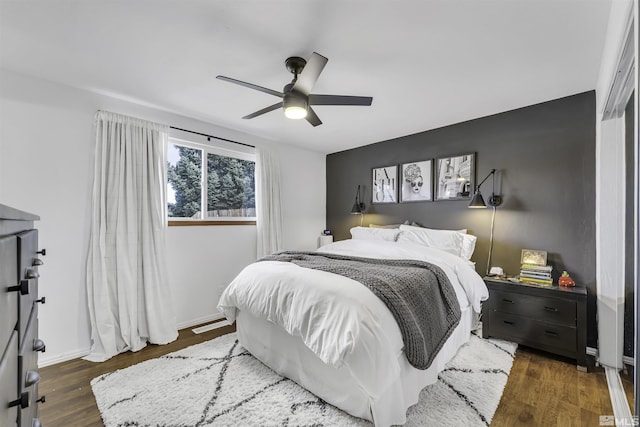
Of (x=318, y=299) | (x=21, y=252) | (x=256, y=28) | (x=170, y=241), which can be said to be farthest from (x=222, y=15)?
(x=170, y=241)

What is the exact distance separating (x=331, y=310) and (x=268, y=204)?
248 cm

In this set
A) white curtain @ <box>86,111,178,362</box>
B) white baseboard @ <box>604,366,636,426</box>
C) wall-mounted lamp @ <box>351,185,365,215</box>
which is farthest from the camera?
wall-mounted lamp @ <box>351,185,365,215</box>

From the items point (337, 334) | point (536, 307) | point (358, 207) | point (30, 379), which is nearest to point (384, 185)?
point (358, 207)

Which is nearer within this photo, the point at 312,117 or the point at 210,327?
the point at 312,117

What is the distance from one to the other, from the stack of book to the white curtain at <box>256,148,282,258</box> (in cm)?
282

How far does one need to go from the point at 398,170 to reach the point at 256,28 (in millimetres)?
2750

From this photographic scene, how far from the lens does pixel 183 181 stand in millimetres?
3357

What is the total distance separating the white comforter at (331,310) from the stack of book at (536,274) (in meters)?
0.60

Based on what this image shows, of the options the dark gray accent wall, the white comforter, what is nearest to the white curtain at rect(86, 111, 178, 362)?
the white comforter

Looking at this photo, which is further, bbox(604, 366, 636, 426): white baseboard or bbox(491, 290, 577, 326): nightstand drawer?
bbox(491, 290, 577, 326): nightstand drawer

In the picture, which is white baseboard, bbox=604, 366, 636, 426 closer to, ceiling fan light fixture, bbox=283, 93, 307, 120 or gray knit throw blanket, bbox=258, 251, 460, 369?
gray knit throw blanket, bbox=258, 251, 460, 369

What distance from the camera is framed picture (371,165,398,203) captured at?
4.10m

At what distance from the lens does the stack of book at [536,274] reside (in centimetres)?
268

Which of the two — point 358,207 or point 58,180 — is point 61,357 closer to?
point 58,180
